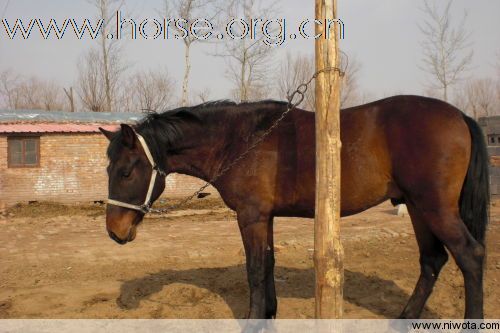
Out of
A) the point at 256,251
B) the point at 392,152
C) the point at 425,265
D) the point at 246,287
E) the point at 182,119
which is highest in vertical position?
the point at 182,119

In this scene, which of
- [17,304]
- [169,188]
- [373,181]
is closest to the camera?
[373,181]

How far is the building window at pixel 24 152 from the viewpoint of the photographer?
1588 cm

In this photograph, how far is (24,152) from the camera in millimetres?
15992

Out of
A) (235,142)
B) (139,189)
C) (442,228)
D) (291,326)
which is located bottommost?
(291,326)

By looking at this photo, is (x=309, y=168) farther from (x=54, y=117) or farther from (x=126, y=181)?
(x=54, y=117)

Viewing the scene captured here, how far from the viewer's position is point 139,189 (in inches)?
159

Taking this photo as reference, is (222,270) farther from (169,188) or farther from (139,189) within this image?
(169,188)

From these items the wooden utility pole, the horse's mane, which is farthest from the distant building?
the wooden utility pole

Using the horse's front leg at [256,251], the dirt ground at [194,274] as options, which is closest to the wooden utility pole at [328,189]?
the horse's front leg at [256,251]

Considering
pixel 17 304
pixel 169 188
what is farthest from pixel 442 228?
pixel 169 188

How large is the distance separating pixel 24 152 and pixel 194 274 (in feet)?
41.8

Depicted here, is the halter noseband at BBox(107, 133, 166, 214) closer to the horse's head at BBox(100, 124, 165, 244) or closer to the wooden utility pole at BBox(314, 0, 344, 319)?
the horse's head at BBox(100, 124, 165, 244)

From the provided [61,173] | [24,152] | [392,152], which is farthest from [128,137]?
[24,152]

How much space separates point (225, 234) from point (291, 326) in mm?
5413
